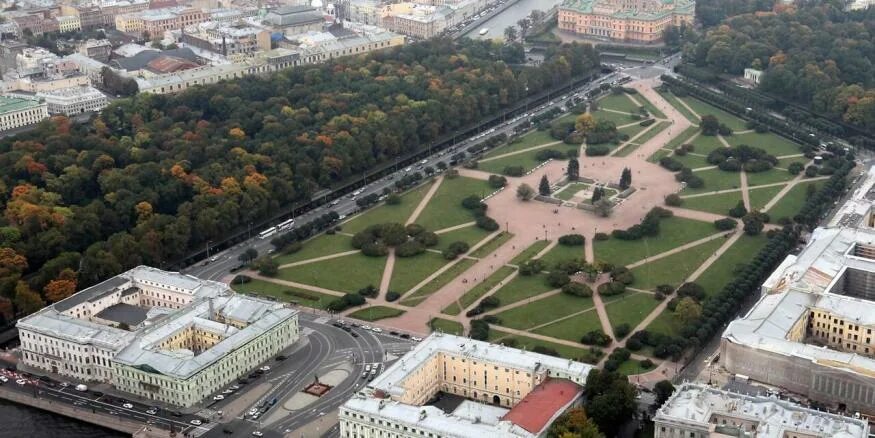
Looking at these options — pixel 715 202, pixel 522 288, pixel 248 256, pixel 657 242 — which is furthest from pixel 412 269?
pixel 715 202

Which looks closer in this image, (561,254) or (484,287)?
(484,287)

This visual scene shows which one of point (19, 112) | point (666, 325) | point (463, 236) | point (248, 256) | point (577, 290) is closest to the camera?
point (666, 325)

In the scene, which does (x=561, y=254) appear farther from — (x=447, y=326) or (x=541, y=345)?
(x=541, y=345)

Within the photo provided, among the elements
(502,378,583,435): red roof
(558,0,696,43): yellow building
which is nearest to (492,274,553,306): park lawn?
(502,378,583,435): red roof

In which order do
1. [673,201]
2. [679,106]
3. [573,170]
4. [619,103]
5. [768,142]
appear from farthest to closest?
[619,103]
[679,106]
[768,142]
[573,170]
[673,201]

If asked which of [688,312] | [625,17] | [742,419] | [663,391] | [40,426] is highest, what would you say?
[625,17]

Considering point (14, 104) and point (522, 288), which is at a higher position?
point (14, 104)
